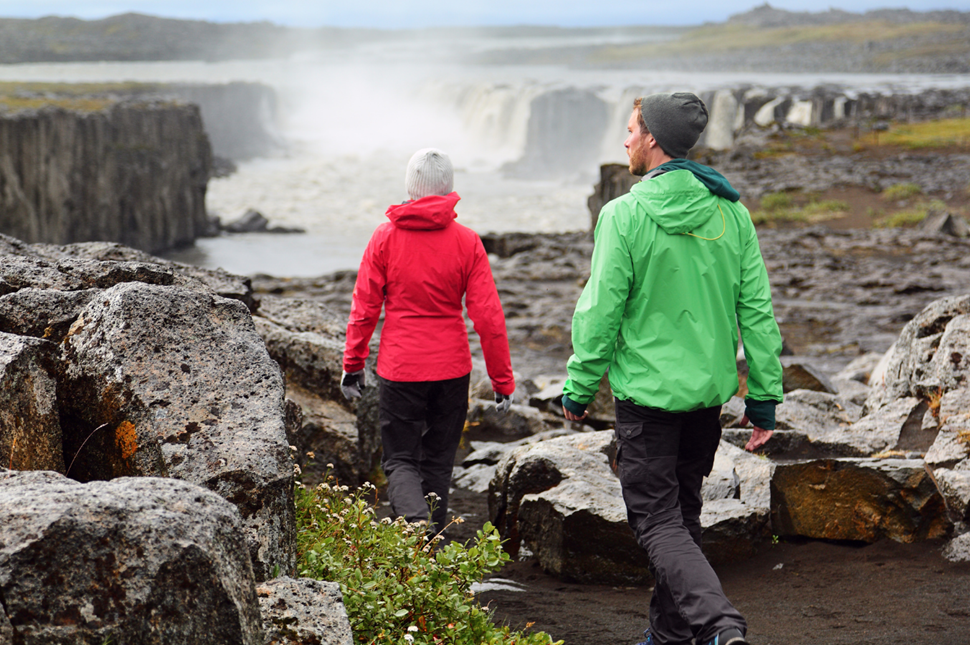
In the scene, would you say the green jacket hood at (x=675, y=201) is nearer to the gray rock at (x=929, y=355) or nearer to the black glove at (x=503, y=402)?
the black glove at (x=503, y=402)

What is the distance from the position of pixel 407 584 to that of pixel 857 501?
9.64 feet

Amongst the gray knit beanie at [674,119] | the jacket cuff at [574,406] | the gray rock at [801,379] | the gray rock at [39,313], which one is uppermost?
the gray knit beanie at [674,119]

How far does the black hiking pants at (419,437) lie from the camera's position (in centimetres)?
460

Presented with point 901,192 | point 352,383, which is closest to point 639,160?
point 352,383

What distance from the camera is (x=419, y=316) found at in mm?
4598

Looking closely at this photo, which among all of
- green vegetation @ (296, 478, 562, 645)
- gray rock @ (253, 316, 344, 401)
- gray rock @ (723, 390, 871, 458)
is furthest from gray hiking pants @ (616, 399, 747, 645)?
gray rock @ (253, 316, 344, 401)

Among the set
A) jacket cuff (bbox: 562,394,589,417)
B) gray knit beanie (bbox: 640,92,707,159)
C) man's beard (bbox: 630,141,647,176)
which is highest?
gray knit beanie (bbox: 640,92,707,159)

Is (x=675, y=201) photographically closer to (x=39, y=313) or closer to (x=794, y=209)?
(x=39, y=313)

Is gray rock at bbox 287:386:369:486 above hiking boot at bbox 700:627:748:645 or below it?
below

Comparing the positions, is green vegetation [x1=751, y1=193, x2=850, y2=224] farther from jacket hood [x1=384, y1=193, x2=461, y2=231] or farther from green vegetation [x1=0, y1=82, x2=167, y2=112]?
green vegetation [x1=0, y1=82, x2=167, y2=112]

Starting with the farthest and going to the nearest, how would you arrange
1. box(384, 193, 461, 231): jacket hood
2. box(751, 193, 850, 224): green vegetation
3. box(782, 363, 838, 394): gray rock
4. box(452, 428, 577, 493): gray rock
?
1. box(751, 193, 850, 224): green vegetation
2. box(782, 363, 838, 394): gray rock
3. box(452, 428, 577, 493): gray rock
4. box(384, 193, 461, 231): jacket hood

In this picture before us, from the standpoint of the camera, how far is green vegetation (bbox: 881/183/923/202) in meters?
26.5

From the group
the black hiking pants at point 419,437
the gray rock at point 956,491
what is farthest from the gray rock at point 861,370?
the black hiking pants at point 419,437

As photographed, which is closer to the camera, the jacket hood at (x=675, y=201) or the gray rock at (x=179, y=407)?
the gray rock at (x=179, y=407)
